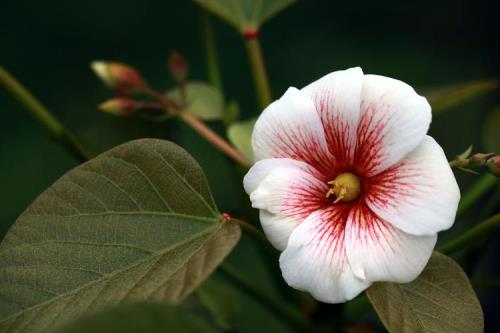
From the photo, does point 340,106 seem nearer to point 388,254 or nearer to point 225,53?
point 388,254

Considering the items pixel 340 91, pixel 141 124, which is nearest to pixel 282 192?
pixel 340 91

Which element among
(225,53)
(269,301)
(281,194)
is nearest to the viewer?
(281,194)

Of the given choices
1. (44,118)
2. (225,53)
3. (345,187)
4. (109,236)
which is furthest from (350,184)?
(225,53)

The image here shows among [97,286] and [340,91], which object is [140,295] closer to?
[97,286]

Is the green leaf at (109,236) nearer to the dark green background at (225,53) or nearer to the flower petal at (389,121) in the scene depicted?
the flower petal at (389,121)

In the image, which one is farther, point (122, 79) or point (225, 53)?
point (225, 53)
